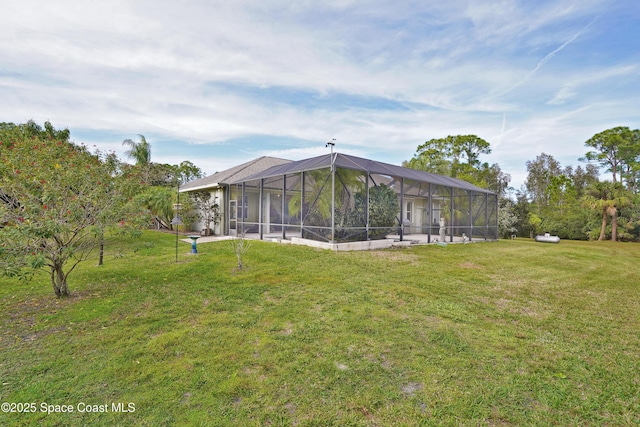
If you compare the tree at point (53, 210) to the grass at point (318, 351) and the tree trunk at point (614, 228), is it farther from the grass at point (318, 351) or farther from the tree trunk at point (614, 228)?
the tree trunk at point (614, 228)

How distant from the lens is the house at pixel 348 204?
399 inches

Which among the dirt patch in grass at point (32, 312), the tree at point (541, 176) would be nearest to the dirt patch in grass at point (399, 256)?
the dirt patch in grass at point (32, 312)

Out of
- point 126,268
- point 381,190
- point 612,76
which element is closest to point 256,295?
point 126,268

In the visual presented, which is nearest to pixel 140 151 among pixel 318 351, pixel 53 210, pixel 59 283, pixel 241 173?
pixel 241 173

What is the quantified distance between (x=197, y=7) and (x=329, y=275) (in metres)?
8.43

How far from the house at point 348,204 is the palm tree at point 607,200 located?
455 inches

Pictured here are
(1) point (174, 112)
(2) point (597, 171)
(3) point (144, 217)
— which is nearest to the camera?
(3) point (144, 217)

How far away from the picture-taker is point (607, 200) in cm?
2098

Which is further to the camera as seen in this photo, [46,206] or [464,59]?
[464,59]

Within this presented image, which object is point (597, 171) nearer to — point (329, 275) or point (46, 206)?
point (329, 275)

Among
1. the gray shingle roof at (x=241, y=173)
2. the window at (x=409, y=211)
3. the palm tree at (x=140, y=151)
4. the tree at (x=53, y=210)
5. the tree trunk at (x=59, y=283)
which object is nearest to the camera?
the tree at (x=53, y=210)

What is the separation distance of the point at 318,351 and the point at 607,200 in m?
27.4

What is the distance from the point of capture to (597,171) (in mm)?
32219

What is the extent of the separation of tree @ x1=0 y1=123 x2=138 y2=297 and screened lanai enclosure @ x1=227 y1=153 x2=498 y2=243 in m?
6.08
